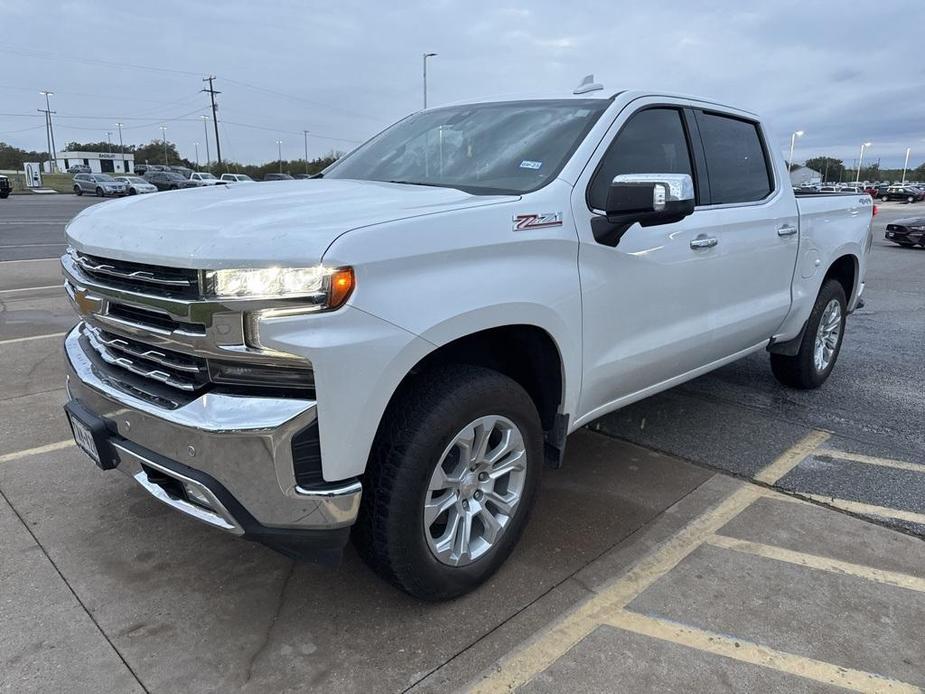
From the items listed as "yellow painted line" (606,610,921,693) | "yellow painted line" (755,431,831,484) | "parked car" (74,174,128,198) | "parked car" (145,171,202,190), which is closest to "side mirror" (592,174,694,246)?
"yellow painted line" (606,610,921,693)

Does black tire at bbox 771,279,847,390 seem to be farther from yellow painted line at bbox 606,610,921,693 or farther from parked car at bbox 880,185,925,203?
parked car at bbox 880,185,925,203

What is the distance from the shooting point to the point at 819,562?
3.06 metres

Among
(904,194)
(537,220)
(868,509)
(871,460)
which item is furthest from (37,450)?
(904,194)

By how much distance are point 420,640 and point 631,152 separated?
2.32 meters

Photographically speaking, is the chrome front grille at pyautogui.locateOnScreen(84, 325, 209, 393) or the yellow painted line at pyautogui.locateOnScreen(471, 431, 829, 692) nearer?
the chrome front grille at pyautogui.locateOnScreen(84, 325, 209, 393)

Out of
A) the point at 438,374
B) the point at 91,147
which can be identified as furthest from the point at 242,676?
the point at 91,147

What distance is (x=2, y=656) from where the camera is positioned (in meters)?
2.39

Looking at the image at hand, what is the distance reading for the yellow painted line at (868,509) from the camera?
3.47 meters

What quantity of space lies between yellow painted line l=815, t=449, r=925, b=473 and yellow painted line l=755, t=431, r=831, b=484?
3.6 inches

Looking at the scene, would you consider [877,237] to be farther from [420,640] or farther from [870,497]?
[420,640]

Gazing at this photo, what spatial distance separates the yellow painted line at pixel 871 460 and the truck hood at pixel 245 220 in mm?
2789

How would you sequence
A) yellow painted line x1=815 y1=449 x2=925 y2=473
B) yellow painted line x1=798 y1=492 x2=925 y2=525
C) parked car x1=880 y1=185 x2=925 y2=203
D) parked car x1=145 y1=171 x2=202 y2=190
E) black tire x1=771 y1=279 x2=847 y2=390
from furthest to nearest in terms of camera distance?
parked car x1=880 y1=185 x2=925 y2=203 → parked car x1=145 y1=171 x2=202 y2=190 → black tire x1=771 y1=279 x2=847 y2=390 → yellow painted line x1=815 y1=449 x2=925 y2=473 → yellow painted line x1=798 y1=492 x2=925 y2=525

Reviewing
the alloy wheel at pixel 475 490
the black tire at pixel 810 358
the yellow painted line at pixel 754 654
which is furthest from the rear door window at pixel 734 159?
the yellow painted line at pixel 754 654

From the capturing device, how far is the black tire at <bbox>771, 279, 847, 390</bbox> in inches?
197
